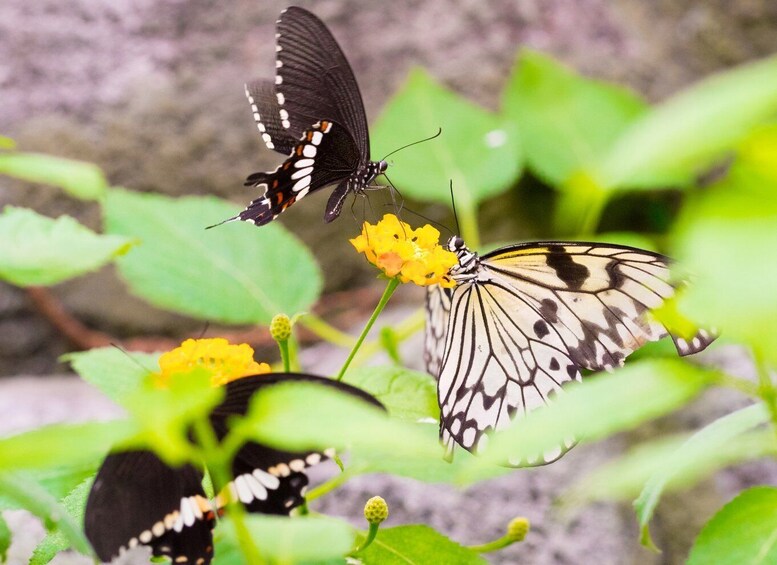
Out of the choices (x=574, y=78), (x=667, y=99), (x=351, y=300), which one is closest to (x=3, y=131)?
(x=351, y=300)

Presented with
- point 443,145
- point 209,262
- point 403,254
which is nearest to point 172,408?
point 403,254

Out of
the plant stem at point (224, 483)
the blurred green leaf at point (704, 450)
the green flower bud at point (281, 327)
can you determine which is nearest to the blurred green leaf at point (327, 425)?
the plant stem at point (224, 483)

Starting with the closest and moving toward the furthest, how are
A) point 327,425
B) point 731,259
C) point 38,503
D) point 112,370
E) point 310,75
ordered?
point 731,259 → point 327,425 → point 38,503 → point 112,370 → point 310,75

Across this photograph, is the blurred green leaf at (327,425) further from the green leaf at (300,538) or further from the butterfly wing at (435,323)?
the butterfly wing at (435,323)

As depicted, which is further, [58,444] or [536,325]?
[536,325]

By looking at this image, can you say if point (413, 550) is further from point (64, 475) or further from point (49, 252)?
point (49, 252)

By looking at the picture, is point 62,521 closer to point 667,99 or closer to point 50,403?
point 50,403

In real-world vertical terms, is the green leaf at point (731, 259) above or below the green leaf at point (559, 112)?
above

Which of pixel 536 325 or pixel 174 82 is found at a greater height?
pixel 174 82
